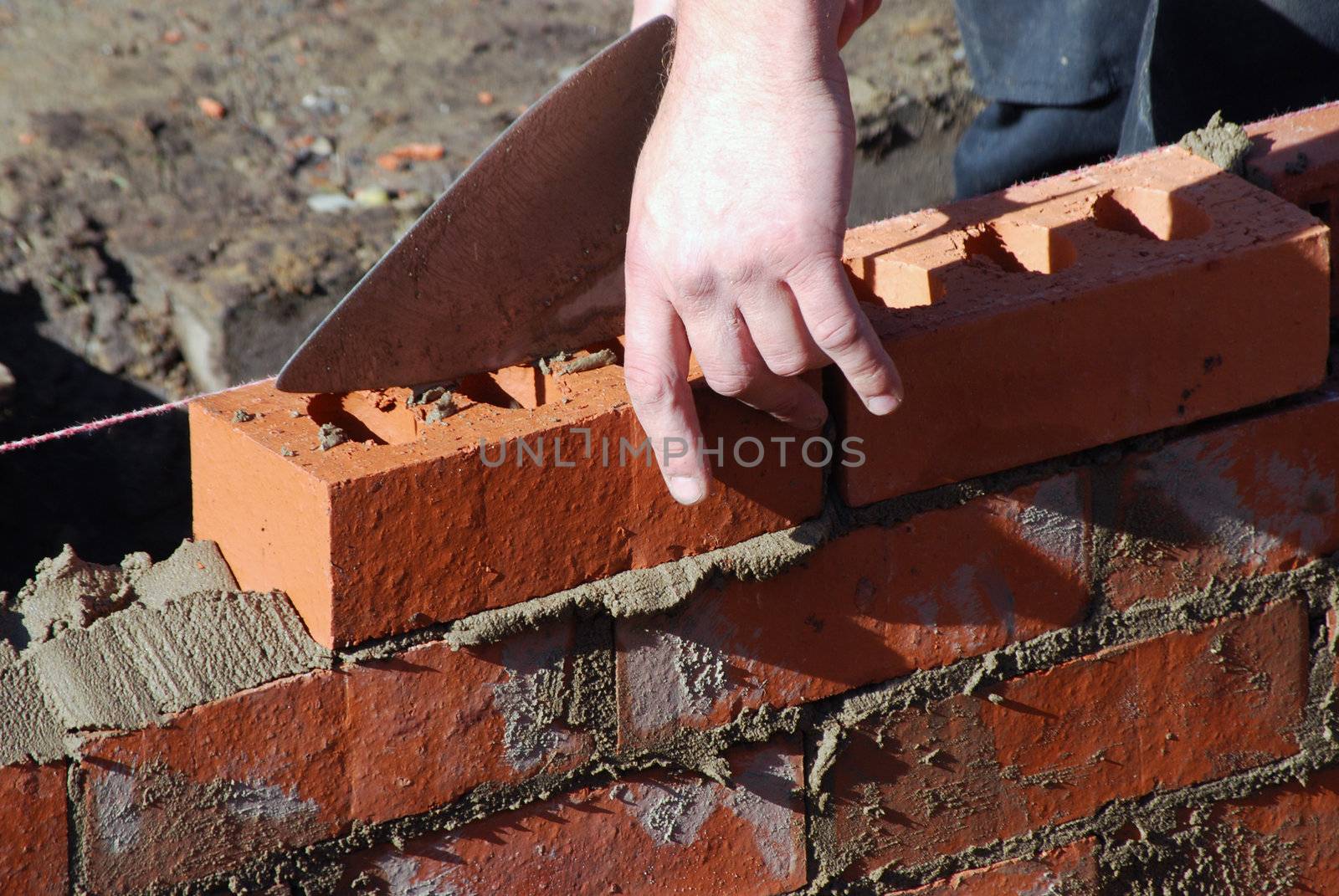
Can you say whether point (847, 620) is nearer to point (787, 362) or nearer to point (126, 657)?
point (787, 362)

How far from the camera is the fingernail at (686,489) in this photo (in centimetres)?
142

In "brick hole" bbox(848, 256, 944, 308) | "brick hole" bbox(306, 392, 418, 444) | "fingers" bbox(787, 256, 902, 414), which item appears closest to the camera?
"fingers" bbox(787, 256, 902, 414)

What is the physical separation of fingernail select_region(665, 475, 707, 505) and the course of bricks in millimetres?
82

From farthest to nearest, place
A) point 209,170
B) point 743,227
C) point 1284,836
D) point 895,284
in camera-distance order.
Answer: point 209,170, point 1284,836, point 895,284, point 743,227

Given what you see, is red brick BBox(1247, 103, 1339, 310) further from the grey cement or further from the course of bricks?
the grey cement

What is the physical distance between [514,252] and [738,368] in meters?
0.32

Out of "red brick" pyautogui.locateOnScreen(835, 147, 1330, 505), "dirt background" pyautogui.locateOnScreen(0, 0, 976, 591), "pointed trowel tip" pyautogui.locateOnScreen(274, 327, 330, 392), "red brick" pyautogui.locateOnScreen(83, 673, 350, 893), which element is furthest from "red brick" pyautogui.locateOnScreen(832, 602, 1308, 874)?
"dirt background" pyautogui.locateOnScreen(0, 0, 976, 591)

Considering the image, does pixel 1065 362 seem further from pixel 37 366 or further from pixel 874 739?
pixel 37 366

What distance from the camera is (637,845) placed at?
1684 millimetres

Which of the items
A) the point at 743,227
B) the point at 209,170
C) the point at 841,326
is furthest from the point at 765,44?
the point at 209,170

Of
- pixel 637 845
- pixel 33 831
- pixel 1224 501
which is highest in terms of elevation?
pixel 1224 501

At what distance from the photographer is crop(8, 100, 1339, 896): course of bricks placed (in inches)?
56.3

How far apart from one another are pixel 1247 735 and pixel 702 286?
3.94 ft

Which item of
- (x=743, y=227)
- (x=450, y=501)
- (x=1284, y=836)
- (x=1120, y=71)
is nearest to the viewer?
(x=743, y=227)
